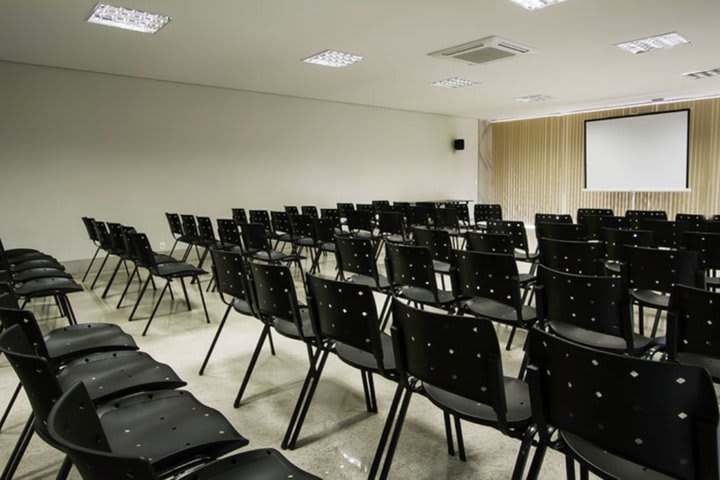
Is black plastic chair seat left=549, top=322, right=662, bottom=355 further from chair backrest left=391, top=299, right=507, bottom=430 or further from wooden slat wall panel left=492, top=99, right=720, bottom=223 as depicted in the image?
wooden slat wall panel left=492, top=99, right=720, bottom=223

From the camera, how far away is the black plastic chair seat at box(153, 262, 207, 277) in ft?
14.5

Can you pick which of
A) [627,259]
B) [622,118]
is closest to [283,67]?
[627,259]

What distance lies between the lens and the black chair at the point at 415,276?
3.27 meters

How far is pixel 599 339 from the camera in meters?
2.53

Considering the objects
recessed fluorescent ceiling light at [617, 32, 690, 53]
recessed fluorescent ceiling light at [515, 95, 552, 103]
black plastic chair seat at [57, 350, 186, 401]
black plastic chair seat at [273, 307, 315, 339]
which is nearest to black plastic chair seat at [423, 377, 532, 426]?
black plastic chair seat at [273, 307, 315, 339]

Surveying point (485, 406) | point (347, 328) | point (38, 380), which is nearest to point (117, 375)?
point (38, 380)

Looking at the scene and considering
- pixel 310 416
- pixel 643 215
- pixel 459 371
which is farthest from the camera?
pixel 643 215

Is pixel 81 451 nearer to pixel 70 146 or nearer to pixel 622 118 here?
pixel 70 146

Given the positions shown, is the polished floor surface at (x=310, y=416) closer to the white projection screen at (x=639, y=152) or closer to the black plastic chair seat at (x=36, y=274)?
the black plastic chair seat at (x=36, y=274)

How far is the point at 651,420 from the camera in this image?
122cm

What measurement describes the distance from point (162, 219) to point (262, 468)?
7.18 m

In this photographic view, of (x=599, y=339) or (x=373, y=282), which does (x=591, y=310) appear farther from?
(x=373, y=282)

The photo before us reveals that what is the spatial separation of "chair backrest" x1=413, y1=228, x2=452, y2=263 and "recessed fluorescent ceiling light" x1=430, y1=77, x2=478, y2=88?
468cm

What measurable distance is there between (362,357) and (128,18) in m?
4.77
